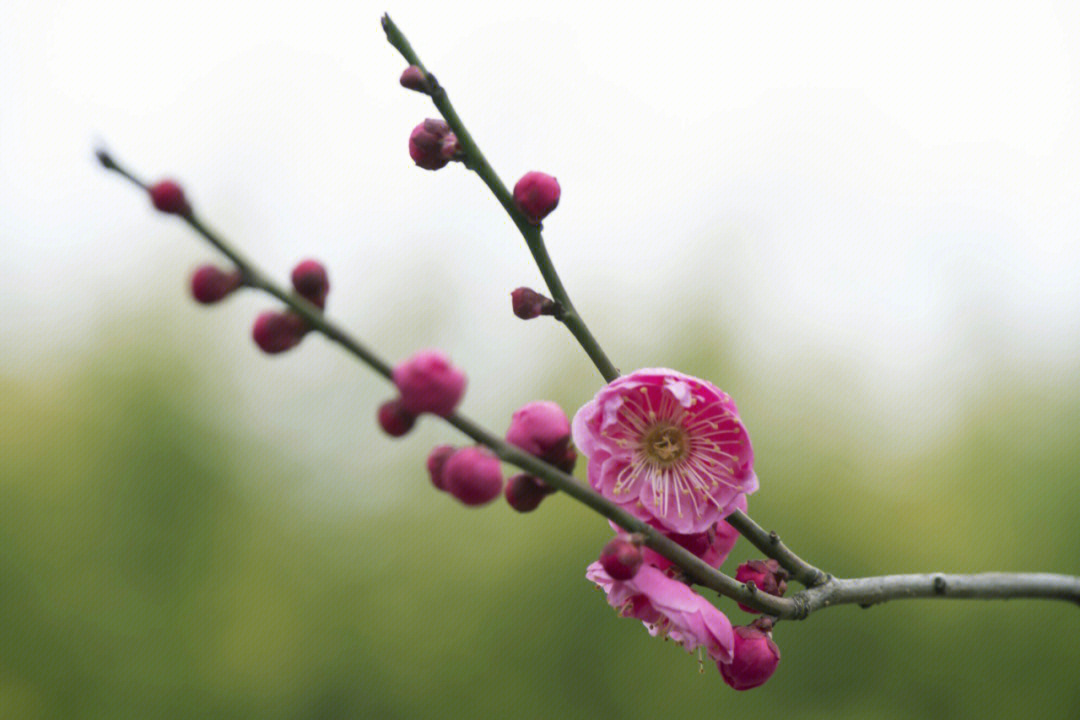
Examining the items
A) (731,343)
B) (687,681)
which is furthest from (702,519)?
(731,343)

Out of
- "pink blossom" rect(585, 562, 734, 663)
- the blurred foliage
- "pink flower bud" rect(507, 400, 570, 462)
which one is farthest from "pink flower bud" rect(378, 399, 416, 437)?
the blurred foliage

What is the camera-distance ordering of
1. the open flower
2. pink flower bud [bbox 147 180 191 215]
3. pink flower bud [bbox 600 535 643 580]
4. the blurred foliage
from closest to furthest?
pink flower bud [bbox 147 180 191 215]
pink flower bud [bbox 600 535 643 580]
the open flower
the blurred foliage

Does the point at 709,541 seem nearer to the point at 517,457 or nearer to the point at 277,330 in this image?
the point at 517,457

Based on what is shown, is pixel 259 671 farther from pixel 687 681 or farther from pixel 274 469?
pixel 687 681

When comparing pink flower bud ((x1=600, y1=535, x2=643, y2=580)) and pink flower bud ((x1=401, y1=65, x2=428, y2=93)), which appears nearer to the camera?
pink flower bud ((x1=600, y1=535, x2=643, y2=580))

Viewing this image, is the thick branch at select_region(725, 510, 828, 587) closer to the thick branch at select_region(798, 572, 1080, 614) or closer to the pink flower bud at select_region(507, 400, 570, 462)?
the thick branch at select_region(798, 572, 1080, 614)

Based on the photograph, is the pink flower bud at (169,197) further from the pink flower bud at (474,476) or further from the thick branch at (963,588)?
the thick branch at (963,588)

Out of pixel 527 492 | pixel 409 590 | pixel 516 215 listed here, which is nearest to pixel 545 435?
pixel 527 492
